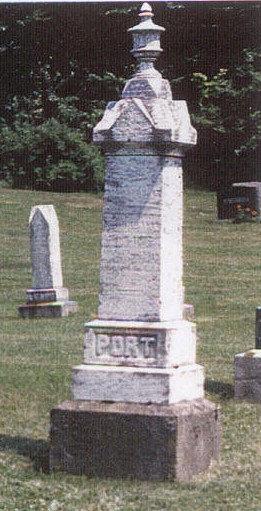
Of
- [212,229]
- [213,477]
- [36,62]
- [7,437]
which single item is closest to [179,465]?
[213,477]

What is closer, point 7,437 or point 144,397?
point 144,397

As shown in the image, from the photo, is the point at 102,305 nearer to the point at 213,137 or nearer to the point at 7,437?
the point at 7,437

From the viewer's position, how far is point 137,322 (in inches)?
369

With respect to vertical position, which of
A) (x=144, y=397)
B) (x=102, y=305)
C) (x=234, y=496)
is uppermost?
(x=102, y=305)

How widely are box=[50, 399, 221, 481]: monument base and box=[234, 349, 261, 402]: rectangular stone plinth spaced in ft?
8.02

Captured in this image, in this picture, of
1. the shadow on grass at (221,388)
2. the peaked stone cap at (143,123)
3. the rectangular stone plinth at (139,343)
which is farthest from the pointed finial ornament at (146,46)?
the shadow on grass at (221,388)

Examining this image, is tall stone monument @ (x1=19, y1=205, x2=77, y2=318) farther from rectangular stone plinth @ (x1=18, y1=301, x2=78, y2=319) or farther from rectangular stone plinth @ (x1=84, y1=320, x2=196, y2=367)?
rectangular stone plinth @ (x1=84, y1=320, x2=196, y2=367)

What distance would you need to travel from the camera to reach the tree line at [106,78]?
39.2m

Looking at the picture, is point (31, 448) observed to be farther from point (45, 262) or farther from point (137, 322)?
point (45, 262)

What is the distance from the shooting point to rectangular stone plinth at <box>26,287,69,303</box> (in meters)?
19.3

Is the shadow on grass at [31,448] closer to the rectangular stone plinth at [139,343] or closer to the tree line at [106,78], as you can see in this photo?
the rectangular stone plinth at [139,343]

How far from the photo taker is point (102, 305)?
9.50m

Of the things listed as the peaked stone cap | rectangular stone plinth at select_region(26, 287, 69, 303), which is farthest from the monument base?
rectangular stone plinth at select_region(26, 287, 69, 303)

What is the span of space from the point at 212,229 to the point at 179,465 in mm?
20947
